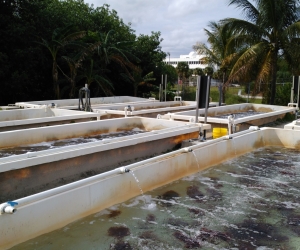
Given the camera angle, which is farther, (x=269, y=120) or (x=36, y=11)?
(x=36, y=11)

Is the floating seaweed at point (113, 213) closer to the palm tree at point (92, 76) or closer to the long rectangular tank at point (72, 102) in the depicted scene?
the long rectangular tank at point (72, 102)

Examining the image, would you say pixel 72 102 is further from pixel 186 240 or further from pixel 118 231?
pixel 186 240

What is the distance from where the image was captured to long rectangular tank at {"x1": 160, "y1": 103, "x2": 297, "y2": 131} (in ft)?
29.3

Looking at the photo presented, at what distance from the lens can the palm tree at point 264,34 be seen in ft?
43.6

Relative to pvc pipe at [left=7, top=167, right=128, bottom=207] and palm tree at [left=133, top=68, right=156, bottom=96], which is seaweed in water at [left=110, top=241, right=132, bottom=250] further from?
palm tree at [left=133, top=68, right=156, bottom=96]

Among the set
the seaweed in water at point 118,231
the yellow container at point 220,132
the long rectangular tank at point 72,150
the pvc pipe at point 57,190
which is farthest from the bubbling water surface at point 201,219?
the yellow container at point 220,132

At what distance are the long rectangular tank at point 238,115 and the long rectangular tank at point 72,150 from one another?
95cm

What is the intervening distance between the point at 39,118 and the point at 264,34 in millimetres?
9375

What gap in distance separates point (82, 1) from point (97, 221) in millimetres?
18234

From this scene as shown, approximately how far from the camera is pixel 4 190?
453 centimetres

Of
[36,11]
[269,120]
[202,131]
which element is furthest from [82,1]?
[202,131]

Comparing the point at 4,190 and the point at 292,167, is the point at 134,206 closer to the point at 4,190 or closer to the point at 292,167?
the point at 4,190

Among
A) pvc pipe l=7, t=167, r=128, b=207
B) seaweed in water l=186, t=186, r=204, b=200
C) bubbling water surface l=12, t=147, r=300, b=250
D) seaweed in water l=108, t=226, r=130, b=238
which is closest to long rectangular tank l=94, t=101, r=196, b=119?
bubbling water surface l=12, t=147, r=300, b=250

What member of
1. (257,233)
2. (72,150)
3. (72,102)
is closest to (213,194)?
(257,233)
